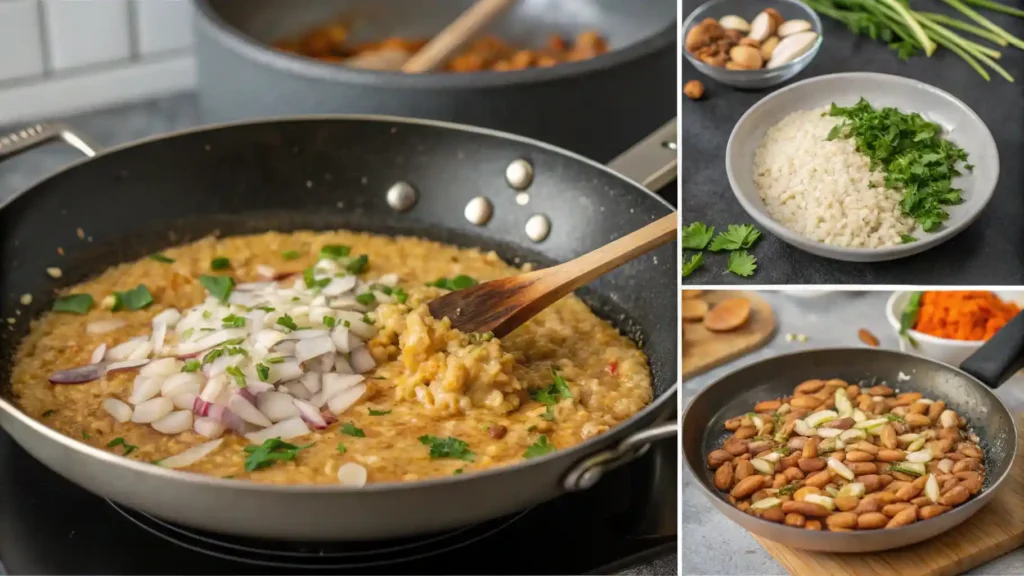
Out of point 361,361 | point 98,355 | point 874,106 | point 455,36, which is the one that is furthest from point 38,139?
point 874,106

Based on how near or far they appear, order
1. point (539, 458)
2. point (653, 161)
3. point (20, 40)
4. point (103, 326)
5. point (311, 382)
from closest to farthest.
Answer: point (539, 458), point (311, 382), point (103, 326), point (653, 161), point (20, 40)

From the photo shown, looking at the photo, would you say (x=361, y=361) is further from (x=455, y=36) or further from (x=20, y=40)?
(x=20, y=40)

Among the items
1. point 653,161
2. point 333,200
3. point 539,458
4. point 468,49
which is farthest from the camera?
point 468,49

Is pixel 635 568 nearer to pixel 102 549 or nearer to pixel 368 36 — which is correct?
pixel 102 549

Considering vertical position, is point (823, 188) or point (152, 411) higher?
point (823, 188)

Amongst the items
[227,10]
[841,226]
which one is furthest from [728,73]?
[227,10]

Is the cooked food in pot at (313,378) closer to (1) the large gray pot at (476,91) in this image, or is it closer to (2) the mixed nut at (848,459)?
(2) the mixed nut at (848,459)
